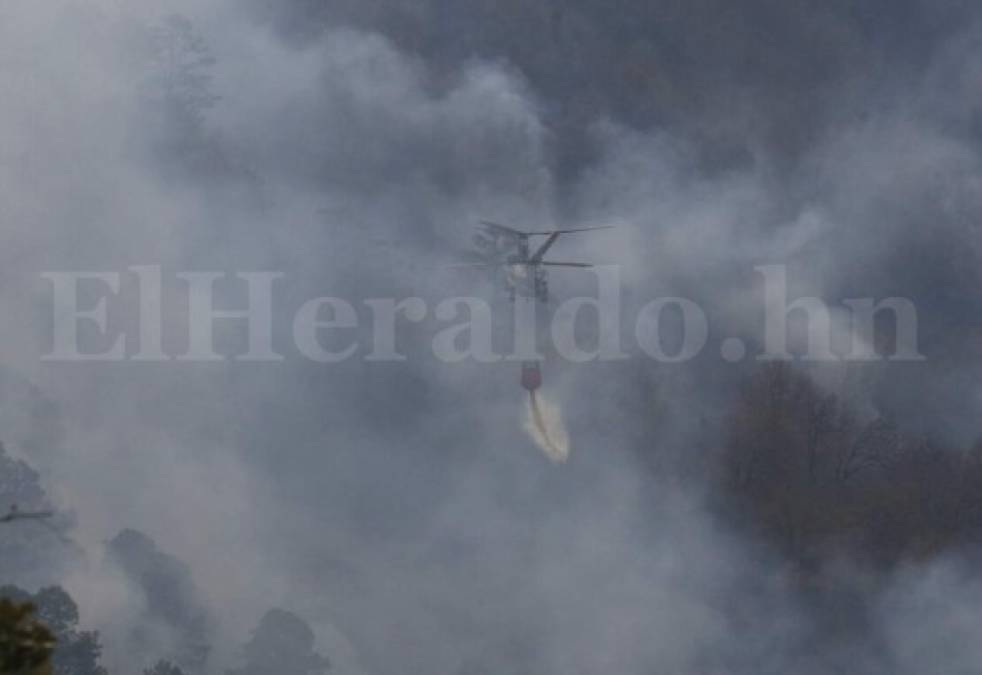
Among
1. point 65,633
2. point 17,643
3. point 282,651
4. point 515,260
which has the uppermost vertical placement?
point 515,260

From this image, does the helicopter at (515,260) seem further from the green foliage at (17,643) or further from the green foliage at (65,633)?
the green foliage at (17,643)

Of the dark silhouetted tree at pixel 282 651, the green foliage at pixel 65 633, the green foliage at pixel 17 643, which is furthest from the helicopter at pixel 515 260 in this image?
the green foliage at pixel 17 643

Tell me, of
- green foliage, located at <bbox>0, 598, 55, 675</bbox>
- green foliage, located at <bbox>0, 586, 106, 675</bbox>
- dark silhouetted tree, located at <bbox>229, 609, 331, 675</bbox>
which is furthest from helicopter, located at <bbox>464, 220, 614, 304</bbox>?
green foliage, located at <bbox>0, 598, 55, 675</bbox>

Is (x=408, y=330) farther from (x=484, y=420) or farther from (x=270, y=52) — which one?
(x=270, y=52)

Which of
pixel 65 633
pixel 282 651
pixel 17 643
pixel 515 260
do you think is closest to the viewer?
pixel 17 643

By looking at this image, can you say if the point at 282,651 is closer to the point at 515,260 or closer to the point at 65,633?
the point at 65,633

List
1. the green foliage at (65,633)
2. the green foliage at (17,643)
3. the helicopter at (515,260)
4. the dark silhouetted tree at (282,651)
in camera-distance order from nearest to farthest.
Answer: the green foliage at (17,643) → the green foliage at (65,633) → the helicopter at (515,260) → the dark silhouetted tree at (282,651)

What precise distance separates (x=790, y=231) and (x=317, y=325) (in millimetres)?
21891

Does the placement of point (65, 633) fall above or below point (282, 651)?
above

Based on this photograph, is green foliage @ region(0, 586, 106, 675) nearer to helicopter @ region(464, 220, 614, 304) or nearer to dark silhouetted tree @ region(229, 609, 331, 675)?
dark silhouetted tree @ region(229, 609, 331, 675)

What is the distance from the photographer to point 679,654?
76.1 metres

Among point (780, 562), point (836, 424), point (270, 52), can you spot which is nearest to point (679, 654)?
point (780, 562)

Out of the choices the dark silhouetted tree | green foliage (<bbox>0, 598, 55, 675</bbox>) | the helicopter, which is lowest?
the dark silhouetted tree

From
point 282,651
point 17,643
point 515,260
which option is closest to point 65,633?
point 282,651
